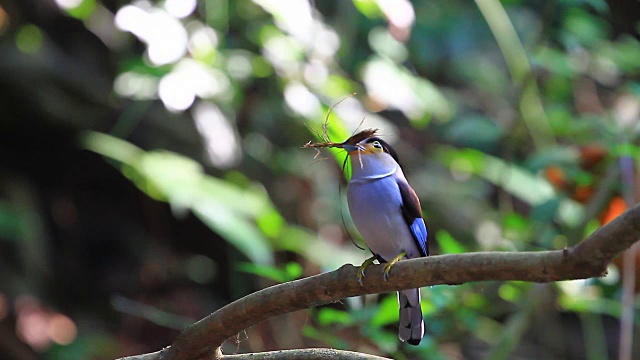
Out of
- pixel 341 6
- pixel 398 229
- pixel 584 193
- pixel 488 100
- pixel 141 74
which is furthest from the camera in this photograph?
pixel 488 100

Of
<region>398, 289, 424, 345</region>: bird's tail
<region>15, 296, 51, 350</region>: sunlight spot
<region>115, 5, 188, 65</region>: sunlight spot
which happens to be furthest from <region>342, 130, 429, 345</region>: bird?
<region>15, 296, 51, 350</region>: sunlight spot

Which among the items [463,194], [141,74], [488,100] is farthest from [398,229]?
[488,100]

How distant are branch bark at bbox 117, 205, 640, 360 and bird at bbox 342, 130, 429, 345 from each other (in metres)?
0.35

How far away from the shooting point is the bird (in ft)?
6.12

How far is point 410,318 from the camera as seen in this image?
1974 mm

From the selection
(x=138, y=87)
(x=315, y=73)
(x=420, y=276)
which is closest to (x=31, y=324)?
(x=138, y=87)

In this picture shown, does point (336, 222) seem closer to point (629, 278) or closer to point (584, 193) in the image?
point (584, 193)

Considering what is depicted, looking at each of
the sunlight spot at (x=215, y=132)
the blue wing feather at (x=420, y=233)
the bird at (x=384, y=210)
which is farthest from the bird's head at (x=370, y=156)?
the sunlight spot at (x=215, y=132)

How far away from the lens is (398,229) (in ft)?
6.14

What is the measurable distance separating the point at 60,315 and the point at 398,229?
8.00 feet

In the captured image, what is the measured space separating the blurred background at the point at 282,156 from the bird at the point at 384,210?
0.99 ft

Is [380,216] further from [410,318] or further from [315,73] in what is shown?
[315,73]

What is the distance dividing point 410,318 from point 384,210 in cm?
30

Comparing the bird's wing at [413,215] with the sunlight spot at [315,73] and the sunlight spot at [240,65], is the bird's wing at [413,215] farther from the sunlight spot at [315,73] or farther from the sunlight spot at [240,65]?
the sunlight spot at [240,65]
